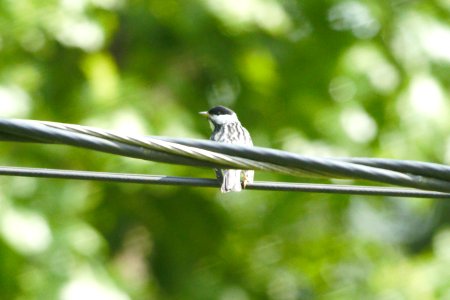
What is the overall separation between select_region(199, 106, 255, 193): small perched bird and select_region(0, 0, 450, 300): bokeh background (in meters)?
0.49

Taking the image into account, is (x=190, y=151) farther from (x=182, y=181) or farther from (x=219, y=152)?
(x=182, y=181)

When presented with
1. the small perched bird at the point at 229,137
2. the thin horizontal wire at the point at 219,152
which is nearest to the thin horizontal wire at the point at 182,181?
the thin horizontal wire at the point at 219,152

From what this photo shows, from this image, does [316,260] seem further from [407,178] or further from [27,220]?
[407,178]

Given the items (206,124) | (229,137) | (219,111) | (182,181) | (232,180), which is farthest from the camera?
(206,124)

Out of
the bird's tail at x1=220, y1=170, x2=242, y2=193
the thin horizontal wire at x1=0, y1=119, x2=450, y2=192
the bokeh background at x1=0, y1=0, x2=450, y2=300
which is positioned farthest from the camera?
the bokeh background at x1=0, y1=0, x2=450, y2=300

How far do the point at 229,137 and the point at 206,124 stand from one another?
1.94 meters

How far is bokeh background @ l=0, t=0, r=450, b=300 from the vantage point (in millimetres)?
6688

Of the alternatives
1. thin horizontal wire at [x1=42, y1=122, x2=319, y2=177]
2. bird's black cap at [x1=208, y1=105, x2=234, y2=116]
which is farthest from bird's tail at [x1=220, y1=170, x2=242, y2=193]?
thin horizontal wire at [x1=42, y1=122, x2=319, y2=177]

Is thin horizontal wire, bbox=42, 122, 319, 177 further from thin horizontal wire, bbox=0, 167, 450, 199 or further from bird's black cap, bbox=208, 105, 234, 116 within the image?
bird's black cap, bbox=208, 105, 234, 116

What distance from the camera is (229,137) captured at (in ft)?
19.4

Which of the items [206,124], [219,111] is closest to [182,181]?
[219,111]

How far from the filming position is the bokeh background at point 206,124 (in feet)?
21.9

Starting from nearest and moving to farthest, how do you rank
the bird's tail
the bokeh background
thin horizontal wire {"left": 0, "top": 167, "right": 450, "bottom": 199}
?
thin horizontal wire {"left": 0, "top": 167, "right": 450, "bottom": 199}, the bird's tail, the bokeh background

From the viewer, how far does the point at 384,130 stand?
24.7 ft
